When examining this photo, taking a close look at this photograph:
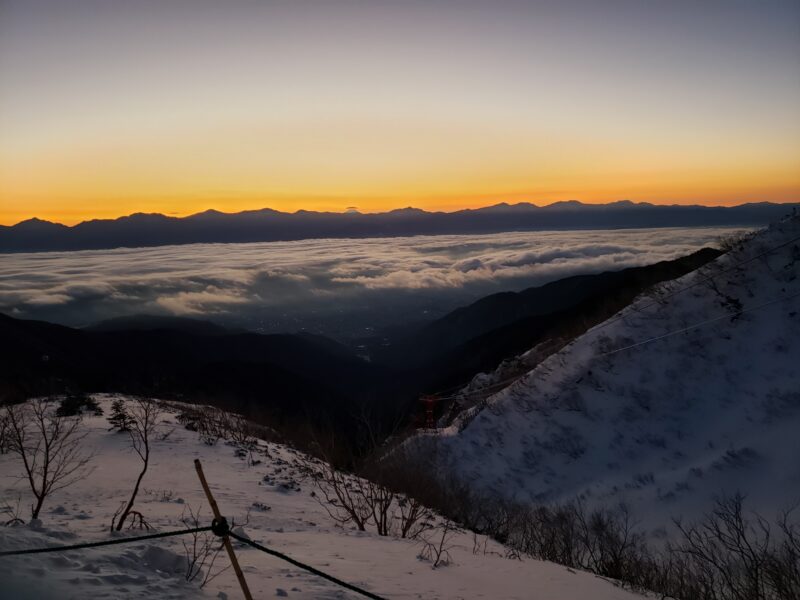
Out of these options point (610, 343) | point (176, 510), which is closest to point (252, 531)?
point (176, 510)

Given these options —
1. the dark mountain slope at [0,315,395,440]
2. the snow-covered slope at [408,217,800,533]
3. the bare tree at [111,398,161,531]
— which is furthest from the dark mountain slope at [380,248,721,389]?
the bare tree at [111,398,161,531]

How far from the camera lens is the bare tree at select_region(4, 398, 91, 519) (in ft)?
23.9

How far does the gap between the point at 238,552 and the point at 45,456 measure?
3355 mm

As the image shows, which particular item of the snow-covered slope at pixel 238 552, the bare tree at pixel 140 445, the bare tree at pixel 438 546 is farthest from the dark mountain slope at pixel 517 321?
the bare tree at pixel 140 445

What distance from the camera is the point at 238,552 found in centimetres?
685

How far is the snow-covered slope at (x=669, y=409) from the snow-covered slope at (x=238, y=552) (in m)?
8.05

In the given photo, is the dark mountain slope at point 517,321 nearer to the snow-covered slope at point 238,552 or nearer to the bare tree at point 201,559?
the snow-covered slope at point 238,552

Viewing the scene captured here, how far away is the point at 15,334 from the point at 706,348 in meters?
83.3

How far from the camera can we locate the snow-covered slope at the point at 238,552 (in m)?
4.86

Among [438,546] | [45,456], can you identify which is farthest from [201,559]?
[438,546]

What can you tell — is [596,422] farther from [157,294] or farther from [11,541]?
[157,294]

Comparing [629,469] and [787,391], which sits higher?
[787,391]

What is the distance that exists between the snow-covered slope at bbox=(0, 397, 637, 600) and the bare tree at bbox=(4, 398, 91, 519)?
1.13ft

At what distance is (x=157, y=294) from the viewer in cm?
18025
